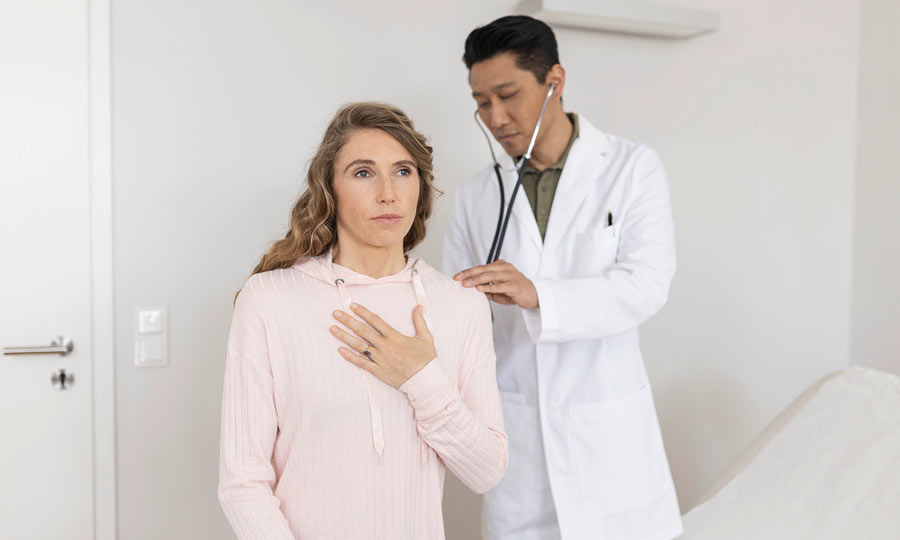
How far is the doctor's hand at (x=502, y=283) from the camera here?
136 cm

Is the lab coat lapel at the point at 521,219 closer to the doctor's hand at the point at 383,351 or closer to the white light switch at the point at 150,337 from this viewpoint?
the doctor's hand at the point at 383,351

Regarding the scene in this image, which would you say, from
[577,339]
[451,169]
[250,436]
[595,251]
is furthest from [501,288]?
[451,169]

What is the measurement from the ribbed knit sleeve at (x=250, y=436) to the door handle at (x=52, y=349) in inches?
33.3

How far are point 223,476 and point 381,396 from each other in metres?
0.25

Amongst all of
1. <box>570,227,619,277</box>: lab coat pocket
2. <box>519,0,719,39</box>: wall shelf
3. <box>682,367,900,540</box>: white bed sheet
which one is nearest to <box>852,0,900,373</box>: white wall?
<box>519,0,719,39</box>: wall shelf

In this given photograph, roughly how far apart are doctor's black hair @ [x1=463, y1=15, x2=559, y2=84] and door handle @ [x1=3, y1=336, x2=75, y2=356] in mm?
1102

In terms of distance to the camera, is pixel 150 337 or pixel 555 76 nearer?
pixel 555 76

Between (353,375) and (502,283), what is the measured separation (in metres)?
0.37

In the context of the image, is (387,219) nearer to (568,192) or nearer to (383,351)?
(383,351)

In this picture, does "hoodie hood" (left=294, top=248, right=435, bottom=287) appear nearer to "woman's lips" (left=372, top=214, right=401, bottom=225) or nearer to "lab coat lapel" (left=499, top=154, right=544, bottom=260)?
"woman's lips" (left=372, top=214, right=401, bottom=225)

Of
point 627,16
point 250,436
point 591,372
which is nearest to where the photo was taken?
point 250,436

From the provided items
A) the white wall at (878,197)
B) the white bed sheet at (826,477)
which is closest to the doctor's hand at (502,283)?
the white bed sheet at (826,477)

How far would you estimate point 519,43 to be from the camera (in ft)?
5.19

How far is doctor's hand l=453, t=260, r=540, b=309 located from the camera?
1.36 metres
